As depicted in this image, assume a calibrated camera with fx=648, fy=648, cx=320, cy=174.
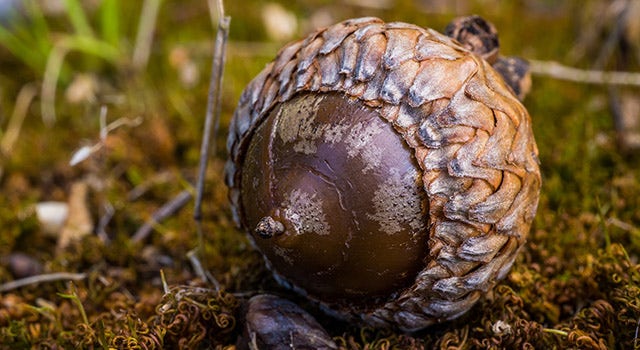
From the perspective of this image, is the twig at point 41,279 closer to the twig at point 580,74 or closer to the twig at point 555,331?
the twig at point 555,331

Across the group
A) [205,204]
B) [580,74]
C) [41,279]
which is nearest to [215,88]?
[205,204]

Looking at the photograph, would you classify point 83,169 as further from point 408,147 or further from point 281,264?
point 408,147

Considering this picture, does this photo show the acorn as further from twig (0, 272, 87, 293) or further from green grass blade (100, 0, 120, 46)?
green grass blade (100, 0, 120, 46)

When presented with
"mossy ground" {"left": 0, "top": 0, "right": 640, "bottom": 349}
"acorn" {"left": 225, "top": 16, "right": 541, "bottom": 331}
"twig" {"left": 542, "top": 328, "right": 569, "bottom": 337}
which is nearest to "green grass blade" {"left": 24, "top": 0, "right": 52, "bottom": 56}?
"mossy ground" {"left": 0, "top": 0, "right": 640, "bottom": 349}

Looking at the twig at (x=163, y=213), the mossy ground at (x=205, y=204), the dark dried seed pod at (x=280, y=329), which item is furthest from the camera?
the twig at (x=163, y=213)

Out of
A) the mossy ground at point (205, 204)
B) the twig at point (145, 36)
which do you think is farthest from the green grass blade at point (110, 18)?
the twig at point (145, 36)

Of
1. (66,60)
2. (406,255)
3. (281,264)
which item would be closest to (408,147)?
(406,255)
